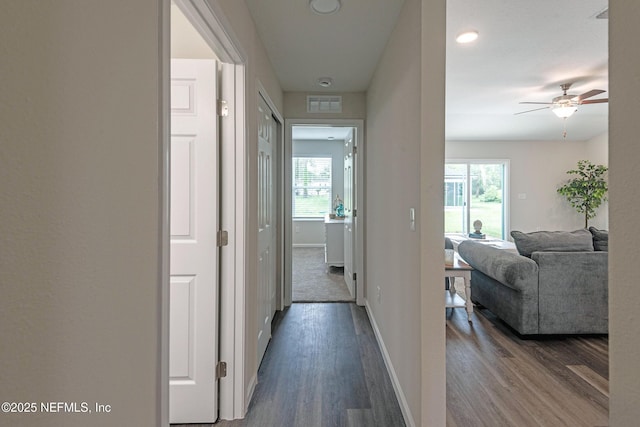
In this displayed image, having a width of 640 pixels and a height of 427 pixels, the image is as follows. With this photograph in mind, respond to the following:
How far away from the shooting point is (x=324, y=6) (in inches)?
77.9

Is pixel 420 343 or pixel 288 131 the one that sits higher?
pixel 288 131

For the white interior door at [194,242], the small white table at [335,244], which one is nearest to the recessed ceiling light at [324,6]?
the white interior door at [194,242]

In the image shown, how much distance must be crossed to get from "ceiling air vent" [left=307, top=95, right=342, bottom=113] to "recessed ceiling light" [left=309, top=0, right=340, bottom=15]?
1.58 metres

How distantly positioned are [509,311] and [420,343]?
1.86 meters

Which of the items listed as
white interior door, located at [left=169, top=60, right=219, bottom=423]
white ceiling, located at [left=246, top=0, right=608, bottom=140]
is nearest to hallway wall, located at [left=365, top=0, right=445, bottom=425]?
white ceiling, located at [left=246, top=0, right=608, bottom=140]

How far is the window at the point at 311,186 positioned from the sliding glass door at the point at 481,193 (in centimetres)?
283

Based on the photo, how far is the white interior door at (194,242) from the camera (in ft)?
5.75

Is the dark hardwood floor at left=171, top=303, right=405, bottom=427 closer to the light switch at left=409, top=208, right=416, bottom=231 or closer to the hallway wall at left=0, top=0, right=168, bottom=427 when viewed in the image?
the light switch at left=409, top=208, right=416, bottom=231

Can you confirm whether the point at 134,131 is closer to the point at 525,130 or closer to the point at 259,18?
the point at 259,18

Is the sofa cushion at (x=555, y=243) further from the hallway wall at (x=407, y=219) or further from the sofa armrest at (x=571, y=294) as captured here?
the hallway wall at (x=407, y=219)

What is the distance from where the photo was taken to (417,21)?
1610 millimetres

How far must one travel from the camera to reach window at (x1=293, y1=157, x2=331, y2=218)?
7.96 m

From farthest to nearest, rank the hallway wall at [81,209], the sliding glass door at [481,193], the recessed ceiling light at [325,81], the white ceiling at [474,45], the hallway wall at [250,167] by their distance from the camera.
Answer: the sliding glass door at [481,193] → the recessed ceiling light at [325,81] → the white ceiling at [474,45] → the hallway wall at [250,167] → the hallway wall at [81,209]

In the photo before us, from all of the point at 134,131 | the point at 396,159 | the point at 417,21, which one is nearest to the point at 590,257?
the point at 396,159
